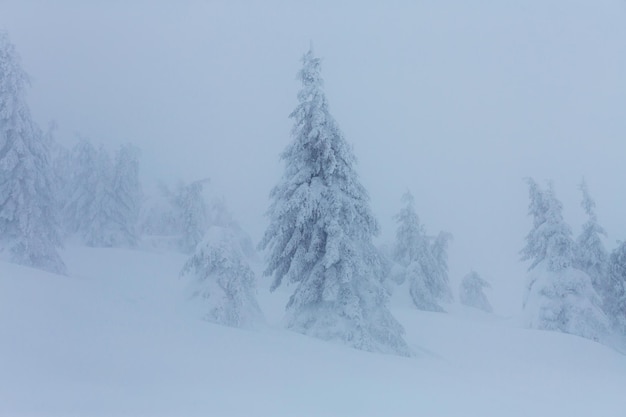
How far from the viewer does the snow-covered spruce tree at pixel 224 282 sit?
52.9ft

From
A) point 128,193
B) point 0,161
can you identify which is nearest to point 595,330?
Answer: point 0,161

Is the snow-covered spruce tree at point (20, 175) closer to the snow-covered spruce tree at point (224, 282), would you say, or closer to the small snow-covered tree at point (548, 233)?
the snow-covered spruce tree at point (224, 282)

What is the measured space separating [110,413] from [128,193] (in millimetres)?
41688

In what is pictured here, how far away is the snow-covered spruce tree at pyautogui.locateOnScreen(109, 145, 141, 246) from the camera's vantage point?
43.6 metres

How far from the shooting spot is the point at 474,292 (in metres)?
52.0

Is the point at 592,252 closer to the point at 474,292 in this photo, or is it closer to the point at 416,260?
the point at 416,260

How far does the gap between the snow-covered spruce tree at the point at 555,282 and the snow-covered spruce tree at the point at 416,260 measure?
10.4 meters

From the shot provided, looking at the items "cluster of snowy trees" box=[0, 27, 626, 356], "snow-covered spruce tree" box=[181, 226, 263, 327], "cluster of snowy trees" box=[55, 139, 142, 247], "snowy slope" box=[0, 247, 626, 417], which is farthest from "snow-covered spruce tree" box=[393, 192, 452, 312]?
"cluster of snowy trees" box=[55, 139, 142, 247]

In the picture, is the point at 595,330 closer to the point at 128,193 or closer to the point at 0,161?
the point at 0,161

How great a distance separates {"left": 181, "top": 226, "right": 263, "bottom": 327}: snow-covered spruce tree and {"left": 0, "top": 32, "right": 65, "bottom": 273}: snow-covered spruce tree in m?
11.2

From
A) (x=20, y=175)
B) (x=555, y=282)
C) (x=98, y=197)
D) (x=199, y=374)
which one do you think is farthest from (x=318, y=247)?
(x=98, y=197)

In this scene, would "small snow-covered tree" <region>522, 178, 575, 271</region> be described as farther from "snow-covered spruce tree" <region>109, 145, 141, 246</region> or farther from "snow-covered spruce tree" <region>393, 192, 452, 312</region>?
"snow-covered spruce tree" <region>109, 145, 141, 246</region>

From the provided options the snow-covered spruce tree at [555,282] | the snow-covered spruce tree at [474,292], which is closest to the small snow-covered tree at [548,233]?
the snow-covered spruce tree at [555,282]

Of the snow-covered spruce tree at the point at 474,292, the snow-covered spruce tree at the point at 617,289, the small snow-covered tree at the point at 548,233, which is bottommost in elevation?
the snow-covered spruce tree at the point at 474,292
